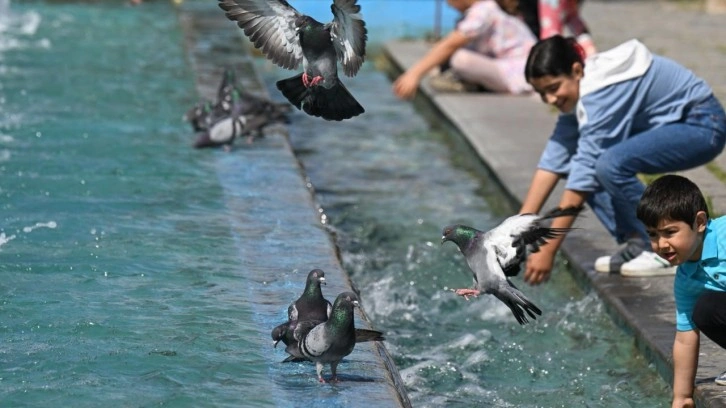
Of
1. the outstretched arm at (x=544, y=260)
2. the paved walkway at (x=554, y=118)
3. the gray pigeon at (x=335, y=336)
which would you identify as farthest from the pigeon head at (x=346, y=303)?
the outstretched arm at (x=544, y=260)

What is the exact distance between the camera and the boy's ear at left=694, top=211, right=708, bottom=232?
426cm

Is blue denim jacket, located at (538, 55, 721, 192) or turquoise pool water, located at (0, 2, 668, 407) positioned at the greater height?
blue denim jacket, located at (538, 55, 721, 192)

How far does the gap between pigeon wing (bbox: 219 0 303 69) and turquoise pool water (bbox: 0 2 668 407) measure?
36.0 inches

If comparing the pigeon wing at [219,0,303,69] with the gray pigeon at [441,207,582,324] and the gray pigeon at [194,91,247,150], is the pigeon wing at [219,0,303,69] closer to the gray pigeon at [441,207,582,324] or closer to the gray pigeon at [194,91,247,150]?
the gray pigeon at [441,207,582,324]

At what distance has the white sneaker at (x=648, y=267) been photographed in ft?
20.0

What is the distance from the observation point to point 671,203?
13.9 feet

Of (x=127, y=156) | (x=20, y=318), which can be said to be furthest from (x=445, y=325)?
(x=127, y=156)

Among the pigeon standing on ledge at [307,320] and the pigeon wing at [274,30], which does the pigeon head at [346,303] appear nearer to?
the pigeon standing on ledge at [307,320]

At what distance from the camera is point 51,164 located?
754cm

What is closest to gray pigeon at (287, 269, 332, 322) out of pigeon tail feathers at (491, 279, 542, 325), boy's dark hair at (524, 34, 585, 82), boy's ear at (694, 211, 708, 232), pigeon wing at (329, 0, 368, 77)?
pigeon tail feathers at (491, 279, 542, 325)

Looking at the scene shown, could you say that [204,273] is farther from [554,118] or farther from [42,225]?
[554,118]

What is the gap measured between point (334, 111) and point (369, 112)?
22.1 feet

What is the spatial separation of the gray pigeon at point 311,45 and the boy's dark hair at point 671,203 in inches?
39.2

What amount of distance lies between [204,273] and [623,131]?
1904 millimetres
